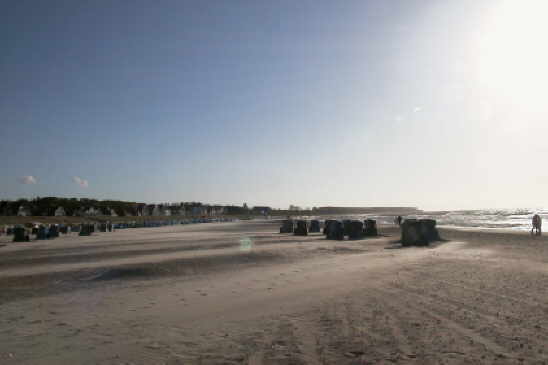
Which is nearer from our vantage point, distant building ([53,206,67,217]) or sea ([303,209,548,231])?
sea ([303,209,548,231])

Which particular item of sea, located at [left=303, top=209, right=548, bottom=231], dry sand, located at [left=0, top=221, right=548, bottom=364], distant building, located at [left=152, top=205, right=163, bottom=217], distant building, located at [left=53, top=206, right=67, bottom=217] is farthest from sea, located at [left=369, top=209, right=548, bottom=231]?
distant building, located at [left=152, top=205, right=163, bottom=217]

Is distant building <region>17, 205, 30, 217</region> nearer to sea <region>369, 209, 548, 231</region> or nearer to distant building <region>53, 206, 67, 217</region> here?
distant building <region>53, 206, 67, 217</region>

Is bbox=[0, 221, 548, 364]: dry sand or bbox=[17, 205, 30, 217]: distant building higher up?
bbox=[17, 205, 30, 217]: distant building

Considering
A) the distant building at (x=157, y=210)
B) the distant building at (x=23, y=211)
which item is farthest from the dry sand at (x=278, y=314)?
the distant building at (x=157, y=210)

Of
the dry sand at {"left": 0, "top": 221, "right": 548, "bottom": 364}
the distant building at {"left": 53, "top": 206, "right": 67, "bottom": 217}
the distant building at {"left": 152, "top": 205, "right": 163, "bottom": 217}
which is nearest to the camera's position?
the dry sand at {"left": 0, "top": 221, "right": 548, "bottom": 364}

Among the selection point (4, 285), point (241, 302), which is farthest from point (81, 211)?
point (241, 302)

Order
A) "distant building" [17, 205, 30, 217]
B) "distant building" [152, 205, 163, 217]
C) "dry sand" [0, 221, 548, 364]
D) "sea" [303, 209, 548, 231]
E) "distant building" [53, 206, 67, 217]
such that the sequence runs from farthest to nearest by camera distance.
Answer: "distant building" [152, 205, 163, 217] → "distant building" [17, 205, 30, 217] → "distant building" [53, 206, 67, 217] → "sea" [303, 209, 548, 231] → "dry sand" [0, 221, 548, 364]

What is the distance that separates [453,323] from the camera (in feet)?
23.2

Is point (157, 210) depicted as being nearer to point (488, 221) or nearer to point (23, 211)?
point (23, 211)

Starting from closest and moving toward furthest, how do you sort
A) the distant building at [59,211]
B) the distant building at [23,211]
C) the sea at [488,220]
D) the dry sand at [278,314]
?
the dry sand at [278,314], the sea at [488,220], the distant building at [59,211], the distant building at [23,211]

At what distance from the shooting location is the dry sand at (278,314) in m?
5.73

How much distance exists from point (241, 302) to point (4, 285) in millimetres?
8655

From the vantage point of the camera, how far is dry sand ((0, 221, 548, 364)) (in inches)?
225

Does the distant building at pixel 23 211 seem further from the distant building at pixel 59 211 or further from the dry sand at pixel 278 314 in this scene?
the dry sand at pixel 278 314
